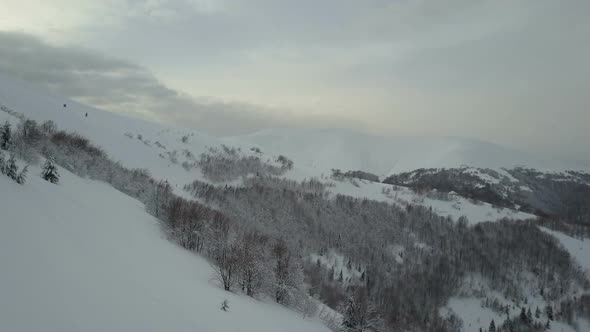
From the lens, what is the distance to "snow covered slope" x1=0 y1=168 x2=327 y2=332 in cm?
674

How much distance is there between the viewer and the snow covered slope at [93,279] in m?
6.74

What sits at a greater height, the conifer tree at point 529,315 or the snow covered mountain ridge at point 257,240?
the snow covered mountain ridge at point 257,240

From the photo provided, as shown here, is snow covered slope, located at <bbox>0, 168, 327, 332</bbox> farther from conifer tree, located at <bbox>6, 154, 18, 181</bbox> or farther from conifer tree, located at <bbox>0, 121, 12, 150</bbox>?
conifer tree, located at <bbox>0, 121, 12, 150</bbox>

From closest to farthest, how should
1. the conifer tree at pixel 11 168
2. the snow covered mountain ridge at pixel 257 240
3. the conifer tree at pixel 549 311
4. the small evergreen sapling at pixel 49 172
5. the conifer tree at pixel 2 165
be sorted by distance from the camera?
the snow covered mountain ridge at pixel 257 240 → the conifer tree at pixel 2 165 → the conifer tree at pixel 11 168 → the small evergreen sapling at pixel 49 172 → the conifer tree at pixel 549 311

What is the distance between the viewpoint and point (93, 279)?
29.7 feet

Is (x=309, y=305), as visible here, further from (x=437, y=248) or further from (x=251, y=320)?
(x=437, y=248)

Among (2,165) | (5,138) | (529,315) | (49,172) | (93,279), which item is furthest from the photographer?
(529,315)

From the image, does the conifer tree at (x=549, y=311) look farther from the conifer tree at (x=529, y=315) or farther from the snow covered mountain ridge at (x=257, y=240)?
the conifer tree at (x=529, y=315)

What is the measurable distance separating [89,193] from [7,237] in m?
14.7

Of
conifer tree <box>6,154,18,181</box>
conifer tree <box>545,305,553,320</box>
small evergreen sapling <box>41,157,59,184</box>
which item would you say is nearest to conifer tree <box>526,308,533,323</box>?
conifer tree <box>545,305,553,320</box>

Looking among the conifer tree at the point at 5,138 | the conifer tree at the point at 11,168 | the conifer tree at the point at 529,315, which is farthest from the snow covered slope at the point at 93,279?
the conifer tree at the point at 529,315

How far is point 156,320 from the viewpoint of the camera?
8.89 metres

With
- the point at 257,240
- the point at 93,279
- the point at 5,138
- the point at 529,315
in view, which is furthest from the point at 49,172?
the point at 529,315

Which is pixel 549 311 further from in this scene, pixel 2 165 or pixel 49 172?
pixel 2 165
